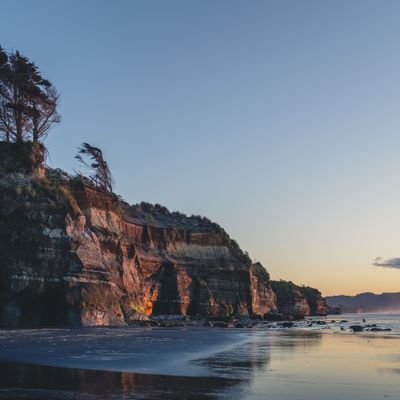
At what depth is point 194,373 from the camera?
17.9m

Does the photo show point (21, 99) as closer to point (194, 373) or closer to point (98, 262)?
point (98, 262)

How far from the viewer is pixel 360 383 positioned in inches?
644

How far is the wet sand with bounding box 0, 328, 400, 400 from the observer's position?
13.9 meters

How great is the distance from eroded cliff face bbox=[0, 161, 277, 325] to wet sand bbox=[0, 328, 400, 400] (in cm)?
2091

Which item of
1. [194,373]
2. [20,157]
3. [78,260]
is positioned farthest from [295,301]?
[194,373]

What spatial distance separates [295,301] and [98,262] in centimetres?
12090

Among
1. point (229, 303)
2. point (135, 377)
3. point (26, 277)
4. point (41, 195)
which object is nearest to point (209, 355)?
point (135, 377)

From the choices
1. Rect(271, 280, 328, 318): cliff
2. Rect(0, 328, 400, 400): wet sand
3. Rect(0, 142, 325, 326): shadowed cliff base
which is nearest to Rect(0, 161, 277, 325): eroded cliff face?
Rect(0, 142, 325, 326): shadowed cliff base

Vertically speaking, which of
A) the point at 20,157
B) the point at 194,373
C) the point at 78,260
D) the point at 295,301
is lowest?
the point at 194,373

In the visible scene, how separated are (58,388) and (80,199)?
177 feet

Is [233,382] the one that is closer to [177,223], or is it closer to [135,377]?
[135,377]

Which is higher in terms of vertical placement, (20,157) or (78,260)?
(20,157)

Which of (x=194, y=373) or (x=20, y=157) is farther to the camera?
(x=20, y=157)

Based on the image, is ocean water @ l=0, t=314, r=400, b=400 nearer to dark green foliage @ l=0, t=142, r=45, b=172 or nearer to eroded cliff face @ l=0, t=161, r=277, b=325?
eroded cliff face @ l=0, t=161, r=277, b=325
